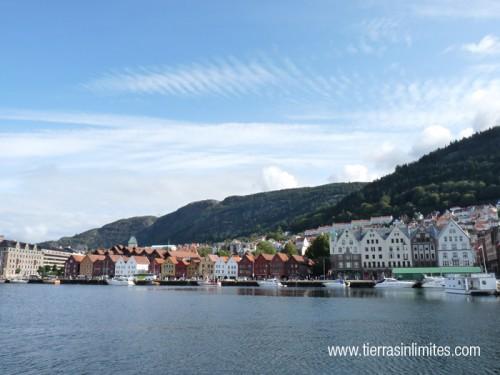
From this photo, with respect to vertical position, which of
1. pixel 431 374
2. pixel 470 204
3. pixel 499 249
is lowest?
pixel 431 374

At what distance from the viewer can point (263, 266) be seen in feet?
441

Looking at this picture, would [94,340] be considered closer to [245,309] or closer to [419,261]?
[245,309]

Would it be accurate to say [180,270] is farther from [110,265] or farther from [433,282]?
[433,282]

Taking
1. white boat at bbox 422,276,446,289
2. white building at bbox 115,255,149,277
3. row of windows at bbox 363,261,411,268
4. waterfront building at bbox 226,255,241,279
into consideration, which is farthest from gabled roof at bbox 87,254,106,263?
white boat at bbox 422,276,446,289

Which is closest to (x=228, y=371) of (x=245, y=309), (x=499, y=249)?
(x=245, y=309)

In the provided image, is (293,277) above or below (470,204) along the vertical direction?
below

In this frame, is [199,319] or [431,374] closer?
[431,374]

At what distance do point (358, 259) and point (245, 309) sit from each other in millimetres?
72691

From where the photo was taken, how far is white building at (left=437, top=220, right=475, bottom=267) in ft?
351

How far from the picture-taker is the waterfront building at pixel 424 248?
4385 inches

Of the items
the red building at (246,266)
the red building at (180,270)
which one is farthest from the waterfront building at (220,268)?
the red building at (180,270)

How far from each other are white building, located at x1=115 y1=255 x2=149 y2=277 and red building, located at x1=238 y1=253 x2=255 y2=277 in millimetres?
38358

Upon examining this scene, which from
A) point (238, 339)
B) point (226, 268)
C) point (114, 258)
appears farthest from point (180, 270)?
point (238, 339)

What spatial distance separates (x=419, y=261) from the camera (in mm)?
112625
